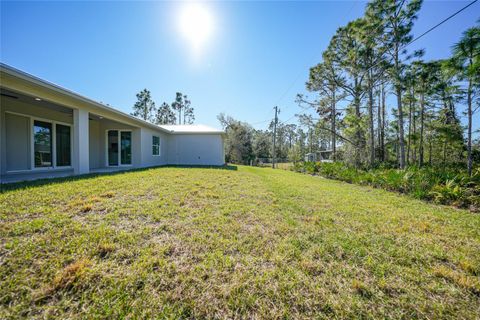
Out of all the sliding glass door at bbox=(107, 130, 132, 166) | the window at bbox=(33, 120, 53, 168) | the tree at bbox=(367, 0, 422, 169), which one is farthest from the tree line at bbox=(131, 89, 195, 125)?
the tree at bbox=(367, 0, 422, 169)

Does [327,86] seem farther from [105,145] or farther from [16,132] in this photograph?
[16,132]

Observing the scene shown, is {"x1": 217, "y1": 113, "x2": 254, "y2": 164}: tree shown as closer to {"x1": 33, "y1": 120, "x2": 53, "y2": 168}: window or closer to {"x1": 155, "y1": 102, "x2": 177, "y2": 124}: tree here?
{"x1": 33, "y1": 120, "x2": 53, "y2": 168}: window

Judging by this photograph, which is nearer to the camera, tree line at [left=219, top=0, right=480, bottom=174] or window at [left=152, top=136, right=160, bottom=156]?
tree line at [left=219, top=0, right=480, bottom=174]

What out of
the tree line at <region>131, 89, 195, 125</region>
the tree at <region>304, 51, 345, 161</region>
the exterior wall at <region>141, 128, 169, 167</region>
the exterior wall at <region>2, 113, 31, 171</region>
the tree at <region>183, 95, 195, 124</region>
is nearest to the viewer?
the exterior wall at <region>2, 113, 31, 171</region>

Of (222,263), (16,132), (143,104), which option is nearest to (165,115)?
(143,104)

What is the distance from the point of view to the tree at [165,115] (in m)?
36.4

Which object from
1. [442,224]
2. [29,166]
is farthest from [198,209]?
[29,166]

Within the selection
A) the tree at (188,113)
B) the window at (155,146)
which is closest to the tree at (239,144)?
the window at (155,146)

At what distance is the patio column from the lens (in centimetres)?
628

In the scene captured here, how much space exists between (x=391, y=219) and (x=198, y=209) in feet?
13.0

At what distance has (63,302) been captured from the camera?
1338 millimetres

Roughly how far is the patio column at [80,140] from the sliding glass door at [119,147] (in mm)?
3518

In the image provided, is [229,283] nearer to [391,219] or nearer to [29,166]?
[391,219]

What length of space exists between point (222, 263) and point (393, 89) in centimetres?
1404
